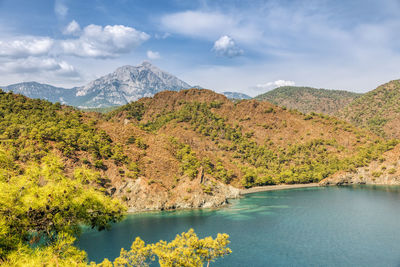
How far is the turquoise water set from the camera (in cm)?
5344

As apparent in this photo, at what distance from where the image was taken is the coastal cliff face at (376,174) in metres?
135

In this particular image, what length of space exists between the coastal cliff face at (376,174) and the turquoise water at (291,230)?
25027 mm

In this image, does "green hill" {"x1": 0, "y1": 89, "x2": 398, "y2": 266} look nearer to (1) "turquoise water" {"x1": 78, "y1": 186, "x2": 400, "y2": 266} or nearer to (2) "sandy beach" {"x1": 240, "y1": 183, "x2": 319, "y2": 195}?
(2) "sandy beach" {"x1": 240, "y1": 183, "x2": 319, "y2": 195}

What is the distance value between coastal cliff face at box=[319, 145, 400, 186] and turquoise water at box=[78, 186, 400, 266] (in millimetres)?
25027

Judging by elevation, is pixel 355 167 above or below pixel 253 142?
below

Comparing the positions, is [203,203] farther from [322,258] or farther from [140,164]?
[322,258]

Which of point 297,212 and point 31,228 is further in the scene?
Answer: point 297,212

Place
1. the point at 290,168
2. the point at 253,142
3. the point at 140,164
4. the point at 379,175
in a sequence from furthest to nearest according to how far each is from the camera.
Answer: the point at 253,142 → the point at 290,168 → the point at 379,175 → the point at 140,164

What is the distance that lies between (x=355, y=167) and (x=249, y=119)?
2939 inches

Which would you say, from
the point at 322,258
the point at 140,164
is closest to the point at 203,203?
the point at 140,164

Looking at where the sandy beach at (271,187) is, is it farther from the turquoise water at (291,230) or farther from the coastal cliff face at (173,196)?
the coastal cliff face at (173,196)

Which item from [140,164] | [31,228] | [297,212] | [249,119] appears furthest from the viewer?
[249,119]

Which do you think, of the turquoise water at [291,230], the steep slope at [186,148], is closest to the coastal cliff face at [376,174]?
the steep slope at [186,148]

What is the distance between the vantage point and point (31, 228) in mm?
17438
